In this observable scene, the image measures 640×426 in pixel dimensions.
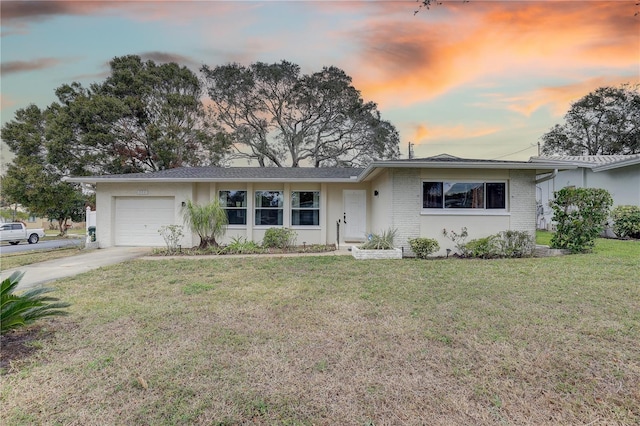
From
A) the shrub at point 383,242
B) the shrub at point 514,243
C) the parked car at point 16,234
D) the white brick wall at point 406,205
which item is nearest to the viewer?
the shrub at point 514,243

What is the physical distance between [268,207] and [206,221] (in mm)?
2704

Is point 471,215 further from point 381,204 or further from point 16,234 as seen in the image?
point 16,234

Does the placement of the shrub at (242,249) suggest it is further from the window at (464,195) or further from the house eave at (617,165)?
the house eave at (617,165)

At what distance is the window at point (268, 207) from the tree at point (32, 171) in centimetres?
1612

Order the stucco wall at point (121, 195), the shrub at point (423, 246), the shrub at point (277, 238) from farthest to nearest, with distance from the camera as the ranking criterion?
1. the stucco wall at point (121, 195)
2. the shrub at point (277, 238)
3. the shrub at point (423, 246)

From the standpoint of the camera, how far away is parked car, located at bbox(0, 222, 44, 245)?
1739cm

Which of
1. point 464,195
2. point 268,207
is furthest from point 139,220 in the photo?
point 464,195

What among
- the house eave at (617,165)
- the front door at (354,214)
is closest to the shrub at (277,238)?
the front door at (354,214)

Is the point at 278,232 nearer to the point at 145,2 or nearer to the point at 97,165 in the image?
the point at 145,2

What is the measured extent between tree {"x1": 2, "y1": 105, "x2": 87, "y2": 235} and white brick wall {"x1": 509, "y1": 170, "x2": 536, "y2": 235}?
991 inches

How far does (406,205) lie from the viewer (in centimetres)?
974

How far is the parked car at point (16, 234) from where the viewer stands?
1739 centimetres

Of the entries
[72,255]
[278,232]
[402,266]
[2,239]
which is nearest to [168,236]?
[72,255]

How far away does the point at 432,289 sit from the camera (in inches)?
229
